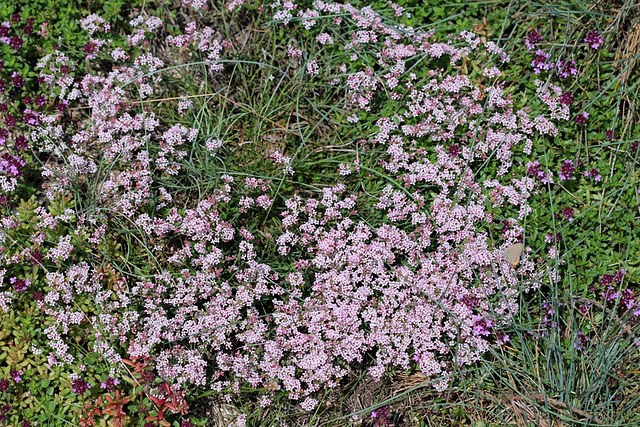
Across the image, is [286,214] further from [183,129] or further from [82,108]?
[82,108]

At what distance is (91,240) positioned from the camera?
4234 mm

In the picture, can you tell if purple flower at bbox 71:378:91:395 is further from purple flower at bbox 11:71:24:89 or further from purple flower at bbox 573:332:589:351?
purple flower at bbox 573:332:589:351

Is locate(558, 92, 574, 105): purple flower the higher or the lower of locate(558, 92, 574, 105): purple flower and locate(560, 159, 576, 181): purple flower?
the higher

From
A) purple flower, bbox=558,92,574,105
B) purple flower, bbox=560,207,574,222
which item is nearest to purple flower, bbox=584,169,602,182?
purple flower, bbox=560,207,574,222

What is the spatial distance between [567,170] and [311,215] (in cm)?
230

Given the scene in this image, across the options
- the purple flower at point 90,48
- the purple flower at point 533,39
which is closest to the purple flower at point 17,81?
the purple flower at point 90,48

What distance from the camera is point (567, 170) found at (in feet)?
15.0

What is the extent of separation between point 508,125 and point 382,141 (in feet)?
3.70

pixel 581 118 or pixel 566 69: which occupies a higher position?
pixel 566 69

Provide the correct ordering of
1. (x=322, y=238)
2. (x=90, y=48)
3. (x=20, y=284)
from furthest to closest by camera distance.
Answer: (x=90, y=48), (x=322, y=238), (x=20, y=284)

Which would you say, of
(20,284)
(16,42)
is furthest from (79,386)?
(16,42)

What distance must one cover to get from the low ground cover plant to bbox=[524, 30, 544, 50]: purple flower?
0.09 metres

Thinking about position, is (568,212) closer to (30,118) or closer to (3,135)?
(30,118)

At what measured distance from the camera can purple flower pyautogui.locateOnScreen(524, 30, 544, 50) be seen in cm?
476
